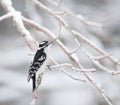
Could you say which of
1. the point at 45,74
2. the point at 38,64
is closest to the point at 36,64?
the point at 38,64

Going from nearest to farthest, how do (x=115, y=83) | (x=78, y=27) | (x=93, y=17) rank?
(x=78, y=27), (x=115, y=83), (x=93, y=17)

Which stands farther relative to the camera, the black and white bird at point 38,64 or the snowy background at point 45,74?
the snowy background at point 45,74

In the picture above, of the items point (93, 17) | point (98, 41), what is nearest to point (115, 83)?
point (98, 41)

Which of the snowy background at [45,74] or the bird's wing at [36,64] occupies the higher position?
the snowy background at [45,74]

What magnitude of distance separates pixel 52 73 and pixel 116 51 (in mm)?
1232

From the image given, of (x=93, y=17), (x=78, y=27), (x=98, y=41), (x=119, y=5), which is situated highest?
(x=119, y=5)

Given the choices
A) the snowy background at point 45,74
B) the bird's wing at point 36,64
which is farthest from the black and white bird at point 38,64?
the snowy background at point 45,74

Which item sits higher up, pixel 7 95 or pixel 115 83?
pixel 7 95

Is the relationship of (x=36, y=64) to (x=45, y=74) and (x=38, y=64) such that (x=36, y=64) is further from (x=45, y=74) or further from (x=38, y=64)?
(x=45, y=74)

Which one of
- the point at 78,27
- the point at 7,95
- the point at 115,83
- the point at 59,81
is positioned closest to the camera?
the point at 78,27

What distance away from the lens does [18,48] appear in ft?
22.5

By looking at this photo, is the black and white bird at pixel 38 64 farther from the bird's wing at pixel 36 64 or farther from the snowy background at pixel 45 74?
the snowy background at pixel 45 74

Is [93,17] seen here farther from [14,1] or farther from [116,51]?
[14,1]

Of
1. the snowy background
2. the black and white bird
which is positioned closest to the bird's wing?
the black and white bird
